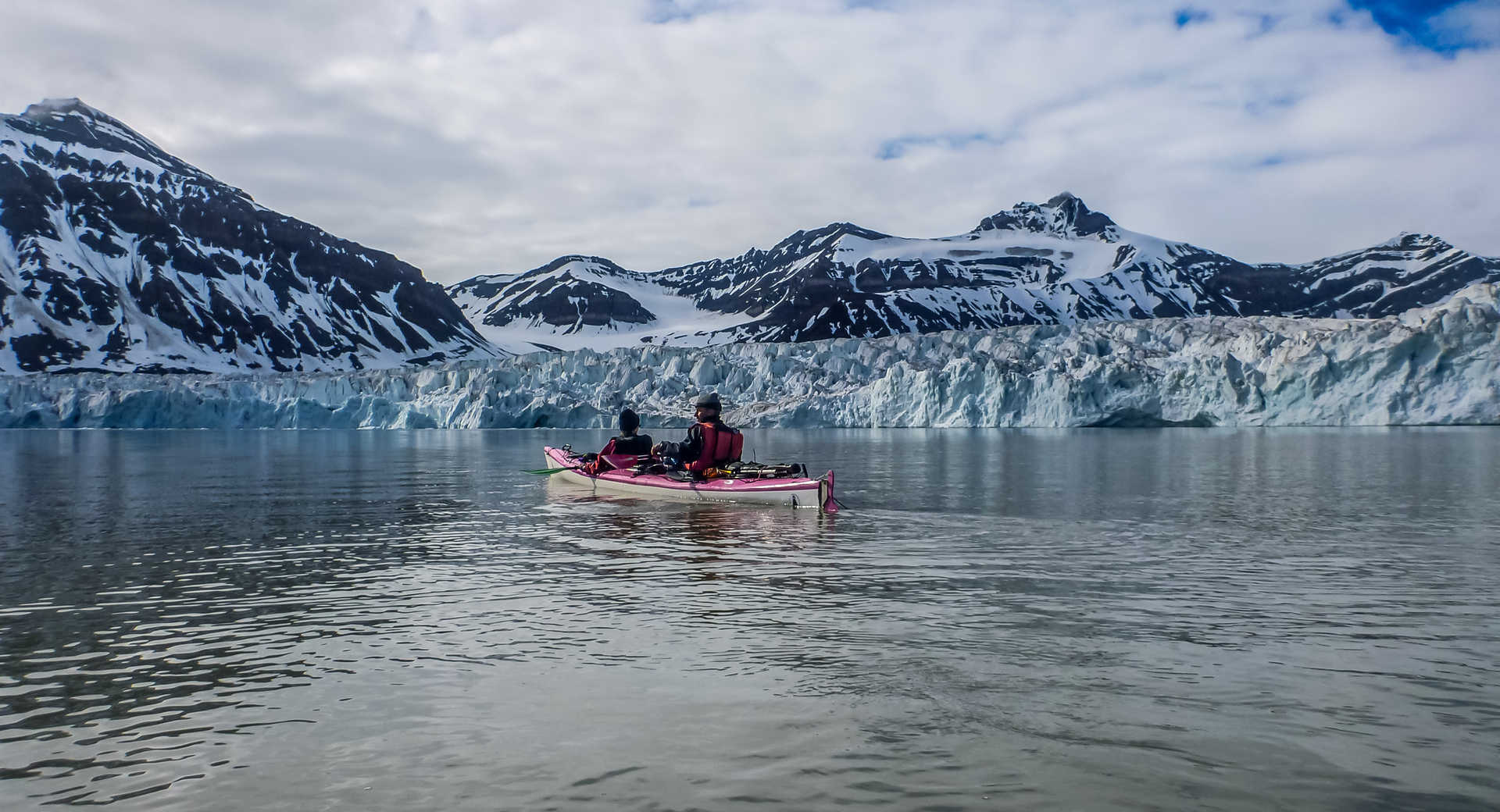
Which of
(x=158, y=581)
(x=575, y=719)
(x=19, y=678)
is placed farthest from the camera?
(x=158, y=581)

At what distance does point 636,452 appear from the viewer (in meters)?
27.1

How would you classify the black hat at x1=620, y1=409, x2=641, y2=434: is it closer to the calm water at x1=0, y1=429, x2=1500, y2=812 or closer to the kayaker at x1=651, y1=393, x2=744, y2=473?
the kayaker at x1=651, y1=393, x2=744, y2=473

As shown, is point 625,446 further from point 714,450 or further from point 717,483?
point 717,483

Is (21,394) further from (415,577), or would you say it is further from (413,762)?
(413,762)

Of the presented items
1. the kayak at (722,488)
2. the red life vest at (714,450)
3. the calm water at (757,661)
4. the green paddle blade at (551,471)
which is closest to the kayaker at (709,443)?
the red life vest at (714,450)

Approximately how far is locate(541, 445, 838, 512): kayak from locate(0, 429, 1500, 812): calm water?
1362mm

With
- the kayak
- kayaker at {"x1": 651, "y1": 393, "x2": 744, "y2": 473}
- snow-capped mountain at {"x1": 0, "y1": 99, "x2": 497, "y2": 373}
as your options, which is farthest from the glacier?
snow-capped mountain at {"x1": 0, "y1": 99, "x2": 497, "y2": 373}

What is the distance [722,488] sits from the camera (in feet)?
72.0

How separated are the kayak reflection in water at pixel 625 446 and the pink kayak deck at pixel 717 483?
0.26 meters

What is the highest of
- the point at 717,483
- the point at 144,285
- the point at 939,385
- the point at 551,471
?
the point at 144,285

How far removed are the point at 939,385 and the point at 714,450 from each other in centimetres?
4330

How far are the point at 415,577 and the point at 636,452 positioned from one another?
14334 millimetres

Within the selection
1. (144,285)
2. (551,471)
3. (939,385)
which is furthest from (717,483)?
(144,285)

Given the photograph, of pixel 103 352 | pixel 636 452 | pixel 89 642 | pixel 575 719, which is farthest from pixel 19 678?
pixel 103 352
